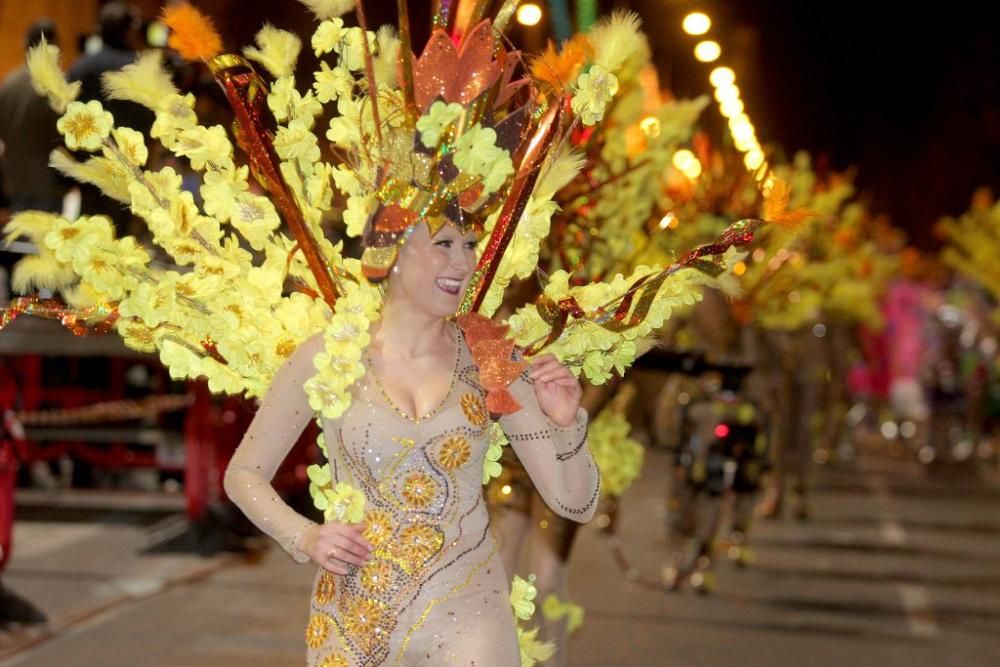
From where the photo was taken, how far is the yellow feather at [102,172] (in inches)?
183

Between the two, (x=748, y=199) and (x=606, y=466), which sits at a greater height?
(x=748, y=199)

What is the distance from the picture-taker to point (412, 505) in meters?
4.36

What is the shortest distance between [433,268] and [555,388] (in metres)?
0.41

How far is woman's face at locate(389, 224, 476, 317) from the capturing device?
4422 millimetres

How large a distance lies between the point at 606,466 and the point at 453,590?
4289mm

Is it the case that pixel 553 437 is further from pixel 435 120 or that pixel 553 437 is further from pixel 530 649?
pixel 435 120

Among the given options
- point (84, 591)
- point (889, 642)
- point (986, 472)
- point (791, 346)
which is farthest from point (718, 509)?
point (986, 472)

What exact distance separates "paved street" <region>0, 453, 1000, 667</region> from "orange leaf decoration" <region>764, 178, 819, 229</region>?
491 cm

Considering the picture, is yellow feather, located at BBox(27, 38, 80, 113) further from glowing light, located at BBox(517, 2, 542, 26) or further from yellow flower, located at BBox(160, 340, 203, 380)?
glowing light, located at BBox(517, 2, 542, 26)

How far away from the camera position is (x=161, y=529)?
13.6 m

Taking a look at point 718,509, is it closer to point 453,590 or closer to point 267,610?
point 267,610

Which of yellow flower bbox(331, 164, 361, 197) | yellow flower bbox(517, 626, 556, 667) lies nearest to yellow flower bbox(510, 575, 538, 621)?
yellow flower bbox(517, 626, 556, 667)

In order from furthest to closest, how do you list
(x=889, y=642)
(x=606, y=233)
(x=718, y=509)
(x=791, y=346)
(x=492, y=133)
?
(x=791, y=346) < (x=718, y=509) < (x=889, y=642) < (x=606, y=233) < (x=492, y=133)

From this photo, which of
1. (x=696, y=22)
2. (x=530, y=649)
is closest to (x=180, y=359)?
(x=530, y=649)
